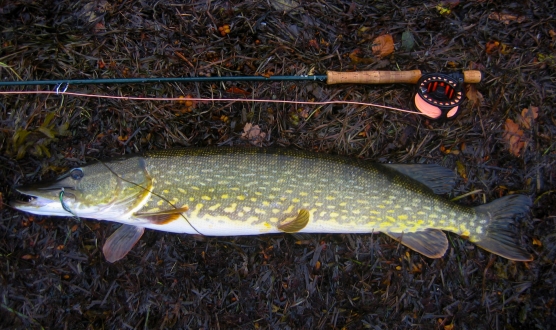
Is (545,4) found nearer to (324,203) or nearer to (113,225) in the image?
(324,203)

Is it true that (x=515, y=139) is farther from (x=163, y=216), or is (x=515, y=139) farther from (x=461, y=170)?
(x=163, y=216)

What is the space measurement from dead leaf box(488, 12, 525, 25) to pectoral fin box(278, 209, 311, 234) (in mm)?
1804

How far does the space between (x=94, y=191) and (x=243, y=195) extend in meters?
0.83

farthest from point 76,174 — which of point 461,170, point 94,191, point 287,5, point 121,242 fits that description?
point 461,170

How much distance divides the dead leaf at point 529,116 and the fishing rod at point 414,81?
16.3 inches

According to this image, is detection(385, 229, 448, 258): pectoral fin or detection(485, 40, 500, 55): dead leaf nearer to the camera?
detection(385, 229, 448, 258): pectoral fin

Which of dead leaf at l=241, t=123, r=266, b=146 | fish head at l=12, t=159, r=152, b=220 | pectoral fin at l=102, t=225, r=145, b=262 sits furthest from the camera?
dead leaf at l=241, t=123, r=266, b=146

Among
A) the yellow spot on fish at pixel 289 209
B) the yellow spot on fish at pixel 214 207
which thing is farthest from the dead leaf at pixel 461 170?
the yellow spot on fish at pixel 214 207

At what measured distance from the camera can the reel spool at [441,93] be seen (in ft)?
6.69

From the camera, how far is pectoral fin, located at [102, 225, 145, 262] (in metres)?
2.04

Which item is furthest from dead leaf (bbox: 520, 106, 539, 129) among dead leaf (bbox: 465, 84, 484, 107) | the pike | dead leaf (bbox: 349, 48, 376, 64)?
dead leaf (bbox: 349, 48, 376, 64)

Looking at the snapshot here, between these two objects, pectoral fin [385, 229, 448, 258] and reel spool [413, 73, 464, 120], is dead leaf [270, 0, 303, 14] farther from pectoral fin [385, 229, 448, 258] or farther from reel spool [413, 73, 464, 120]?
pectoral fin [385, 229, 448, 258]

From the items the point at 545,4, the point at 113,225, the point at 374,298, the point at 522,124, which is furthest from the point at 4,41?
the point at 545,4

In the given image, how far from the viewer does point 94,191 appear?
1.90 meters
